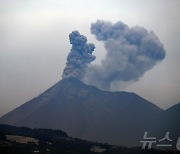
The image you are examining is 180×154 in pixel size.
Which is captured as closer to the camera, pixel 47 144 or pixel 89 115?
pixel 47 144

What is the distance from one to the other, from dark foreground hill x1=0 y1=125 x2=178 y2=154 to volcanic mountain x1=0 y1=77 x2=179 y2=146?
1.11 metres

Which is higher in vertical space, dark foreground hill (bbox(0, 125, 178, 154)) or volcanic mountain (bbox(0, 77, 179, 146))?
volcanic mountain (bbox(0, 77, 179, 146))

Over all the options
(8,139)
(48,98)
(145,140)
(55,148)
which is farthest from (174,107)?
(48,98)

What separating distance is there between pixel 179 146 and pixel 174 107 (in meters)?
2.83

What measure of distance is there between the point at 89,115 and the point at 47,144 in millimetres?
11161

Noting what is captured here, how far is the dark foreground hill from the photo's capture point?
1800 centimetres

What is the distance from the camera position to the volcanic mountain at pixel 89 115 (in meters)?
23.2

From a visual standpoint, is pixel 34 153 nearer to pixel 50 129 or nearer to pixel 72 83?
pixel 50 129

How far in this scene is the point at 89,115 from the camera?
1184 inches

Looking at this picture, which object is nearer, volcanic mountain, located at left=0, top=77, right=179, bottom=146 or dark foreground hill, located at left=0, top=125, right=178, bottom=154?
dark foreground hill, located at left=0, top=125, right=178, bottom=154

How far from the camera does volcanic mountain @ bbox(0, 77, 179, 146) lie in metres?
23.2

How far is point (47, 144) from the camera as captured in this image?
19.2 metres

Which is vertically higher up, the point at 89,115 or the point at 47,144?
the point at 89,115

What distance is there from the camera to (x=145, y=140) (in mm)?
19297
